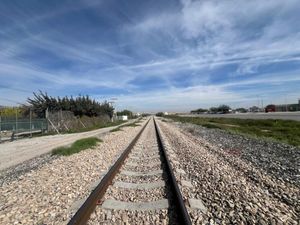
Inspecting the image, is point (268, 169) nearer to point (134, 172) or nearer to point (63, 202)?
point (134, 172)

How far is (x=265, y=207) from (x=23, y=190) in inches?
212

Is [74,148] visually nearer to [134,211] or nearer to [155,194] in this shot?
[155,194]

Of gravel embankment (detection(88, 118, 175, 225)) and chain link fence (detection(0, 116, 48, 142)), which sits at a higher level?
chain link fence (detection(0, 116, 48, 142))

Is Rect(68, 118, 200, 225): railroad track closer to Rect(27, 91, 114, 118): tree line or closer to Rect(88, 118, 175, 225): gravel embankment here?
Rect(88, 118, 175, 225): gravel embankment

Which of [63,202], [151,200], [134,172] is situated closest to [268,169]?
[134,172]

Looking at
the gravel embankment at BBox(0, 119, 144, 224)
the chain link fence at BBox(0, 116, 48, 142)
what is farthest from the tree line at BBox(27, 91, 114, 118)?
the gravel embankment at BBox(0, 119, 144, 224)

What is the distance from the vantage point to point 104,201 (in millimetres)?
5262

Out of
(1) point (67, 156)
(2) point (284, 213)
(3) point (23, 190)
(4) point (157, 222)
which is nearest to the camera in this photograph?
(4) point (157, 222)

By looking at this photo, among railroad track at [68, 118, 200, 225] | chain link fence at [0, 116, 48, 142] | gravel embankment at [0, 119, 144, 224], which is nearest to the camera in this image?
railroad track at [68, 118, 200, 225]

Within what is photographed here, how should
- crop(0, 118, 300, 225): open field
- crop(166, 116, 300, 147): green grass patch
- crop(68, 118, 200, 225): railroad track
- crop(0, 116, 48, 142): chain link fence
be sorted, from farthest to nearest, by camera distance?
crop(0, 116, 48, 142): chain link fence
crop(166, 116, 300, 147): green grass patch
crop(0, 118, 300, 225): open field
crop(68, 118, 200, 225): railroad track

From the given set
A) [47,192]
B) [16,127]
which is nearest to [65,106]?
[16,127]

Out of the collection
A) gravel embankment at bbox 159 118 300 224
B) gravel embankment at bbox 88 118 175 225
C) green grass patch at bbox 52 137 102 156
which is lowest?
gravel embankment at bbox 159 118 300 224

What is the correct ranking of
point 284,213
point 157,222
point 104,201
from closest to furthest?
point 157,222, point 284,213, point 104,201

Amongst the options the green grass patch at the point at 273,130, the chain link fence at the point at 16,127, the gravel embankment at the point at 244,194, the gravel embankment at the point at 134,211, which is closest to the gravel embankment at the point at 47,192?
the gravel embankment at the point at 134,211
